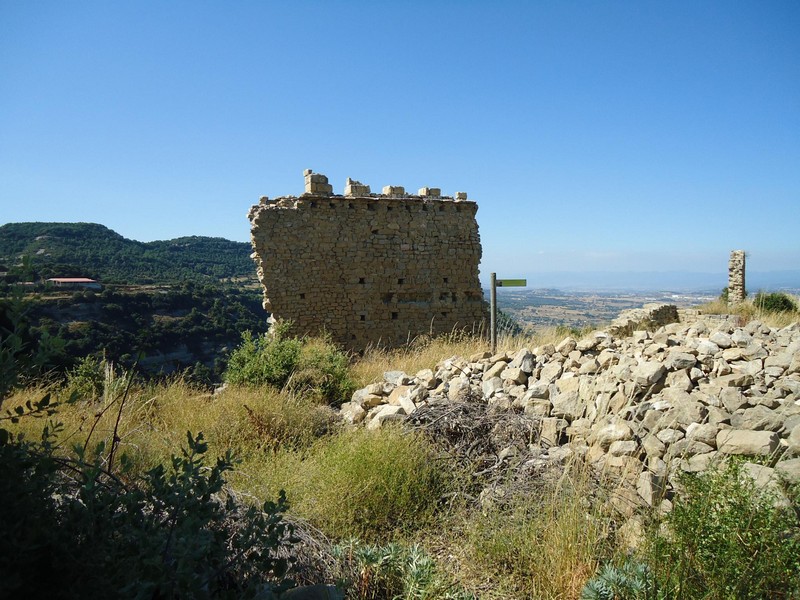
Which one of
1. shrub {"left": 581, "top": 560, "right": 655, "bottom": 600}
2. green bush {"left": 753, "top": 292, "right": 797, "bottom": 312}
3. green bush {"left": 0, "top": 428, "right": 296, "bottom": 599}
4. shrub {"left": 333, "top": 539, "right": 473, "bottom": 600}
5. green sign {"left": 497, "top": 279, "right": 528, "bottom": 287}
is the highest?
green sign {"left": 497, "top": 279, "right": 528, "bottom": 287}

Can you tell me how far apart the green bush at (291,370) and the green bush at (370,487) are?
2.60 metres

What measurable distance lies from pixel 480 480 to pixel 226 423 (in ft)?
8.80

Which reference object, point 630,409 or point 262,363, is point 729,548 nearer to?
point 630,409

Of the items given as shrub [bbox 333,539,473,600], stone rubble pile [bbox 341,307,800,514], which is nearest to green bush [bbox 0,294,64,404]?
shrub [bbox 333,539,473,600]

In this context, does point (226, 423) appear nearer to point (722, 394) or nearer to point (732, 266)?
point (722, 394)

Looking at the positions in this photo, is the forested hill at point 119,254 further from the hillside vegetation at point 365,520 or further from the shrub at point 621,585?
the shrub at point 621,585

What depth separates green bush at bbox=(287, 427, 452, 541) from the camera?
325 centimetres

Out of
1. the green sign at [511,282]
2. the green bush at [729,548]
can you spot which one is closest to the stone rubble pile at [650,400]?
the green bush at [729,548]

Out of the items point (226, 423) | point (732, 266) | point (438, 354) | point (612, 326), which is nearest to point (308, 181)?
point (438, 354)

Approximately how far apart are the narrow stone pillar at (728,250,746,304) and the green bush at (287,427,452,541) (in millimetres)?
16315

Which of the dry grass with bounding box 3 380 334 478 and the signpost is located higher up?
the signpost

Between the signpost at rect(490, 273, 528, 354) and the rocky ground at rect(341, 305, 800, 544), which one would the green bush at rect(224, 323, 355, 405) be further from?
the signpost at rect(490, 273, 528, 354)

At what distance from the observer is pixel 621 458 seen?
11.4 ft

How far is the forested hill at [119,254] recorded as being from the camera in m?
27.5
